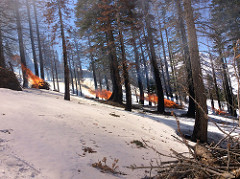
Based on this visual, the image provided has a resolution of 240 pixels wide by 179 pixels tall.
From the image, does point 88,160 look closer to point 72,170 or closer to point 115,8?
point 72,170

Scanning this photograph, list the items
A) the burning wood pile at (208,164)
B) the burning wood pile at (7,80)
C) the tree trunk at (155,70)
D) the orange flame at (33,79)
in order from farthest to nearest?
the orange flame at (33,79), the tree trunk at (155,70), the burning wood pile at (7,80), the burning wood pile at (208,164)

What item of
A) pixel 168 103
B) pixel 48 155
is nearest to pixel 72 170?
pixel 48 155

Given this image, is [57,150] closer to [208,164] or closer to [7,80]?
[208,164]

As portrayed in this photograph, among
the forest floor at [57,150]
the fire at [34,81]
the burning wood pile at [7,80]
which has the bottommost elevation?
the forest floor at [57,150]

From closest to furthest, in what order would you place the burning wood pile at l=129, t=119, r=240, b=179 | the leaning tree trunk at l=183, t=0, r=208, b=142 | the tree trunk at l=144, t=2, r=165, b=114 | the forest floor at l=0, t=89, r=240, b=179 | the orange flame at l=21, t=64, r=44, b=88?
the burning wood pile at l=129, t=119, r=240, b=179
the forest floor at l=0, t=89, r=240, b=179
the leaning tree trunk at l=183, t=0, r=208, b=142
the tree trunk at l=144, t=2, r=165, b=114
the orange flame at l=21, t=64, r=44, b=88

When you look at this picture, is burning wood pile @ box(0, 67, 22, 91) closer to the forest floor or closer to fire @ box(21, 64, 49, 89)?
the forest floor

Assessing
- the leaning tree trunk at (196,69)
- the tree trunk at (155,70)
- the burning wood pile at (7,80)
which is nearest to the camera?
the leaning tree trunk at (196,69)

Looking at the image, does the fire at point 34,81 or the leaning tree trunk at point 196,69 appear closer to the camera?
the leaning tree trunk at point 196,69

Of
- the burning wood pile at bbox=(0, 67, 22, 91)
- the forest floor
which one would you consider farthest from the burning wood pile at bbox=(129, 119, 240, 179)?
the burning wood pile at bbox=(0, 67, 22, 91)

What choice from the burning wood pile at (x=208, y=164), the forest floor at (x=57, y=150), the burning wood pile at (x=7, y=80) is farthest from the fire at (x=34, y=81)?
the burning wood pile at (x=208, y=164)

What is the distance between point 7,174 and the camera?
5.95ft

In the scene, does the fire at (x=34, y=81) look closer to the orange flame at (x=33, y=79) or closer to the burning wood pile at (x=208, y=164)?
the orange flame at (x=33, y=79)

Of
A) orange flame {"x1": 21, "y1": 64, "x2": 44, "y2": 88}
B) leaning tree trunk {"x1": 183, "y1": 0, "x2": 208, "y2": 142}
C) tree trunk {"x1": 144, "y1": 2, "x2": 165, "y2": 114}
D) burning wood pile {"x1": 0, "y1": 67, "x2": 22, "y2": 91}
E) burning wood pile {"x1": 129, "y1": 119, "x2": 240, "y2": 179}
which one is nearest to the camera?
burning wood pile {"x1": 129, "y1": 119, "x2": 240, "y2": 179}

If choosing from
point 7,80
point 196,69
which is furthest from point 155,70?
point 7,80
